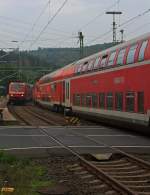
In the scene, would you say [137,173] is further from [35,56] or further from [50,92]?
[35,56]

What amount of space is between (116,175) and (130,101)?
9322 mm

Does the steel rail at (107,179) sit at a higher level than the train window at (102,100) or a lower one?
lower

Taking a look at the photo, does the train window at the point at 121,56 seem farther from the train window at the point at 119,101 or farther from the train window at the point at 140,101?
the train window at the point at 140,101

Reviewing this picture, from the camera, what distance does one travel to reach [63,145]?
702 inches

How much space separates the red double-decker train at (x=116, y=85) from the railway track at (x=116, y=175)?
4909mm

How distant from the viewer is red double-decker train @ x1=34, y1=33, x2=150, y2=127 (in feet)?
63.3

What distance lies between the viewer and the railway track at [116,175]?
384 inches

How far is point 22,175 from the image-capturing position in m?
11.5

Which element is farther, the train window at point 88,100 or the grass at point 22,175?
the train window at point 88,100

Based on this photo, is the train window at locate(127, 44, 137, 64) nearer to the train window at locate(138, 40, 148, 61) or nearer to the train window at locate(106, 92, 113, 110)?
the train window at locate(138, 40, 148, 61)

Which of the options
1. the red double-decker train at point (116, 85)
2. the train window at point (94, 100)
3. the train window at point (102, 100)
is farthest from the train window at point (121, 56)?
the train window at point (94, 100)

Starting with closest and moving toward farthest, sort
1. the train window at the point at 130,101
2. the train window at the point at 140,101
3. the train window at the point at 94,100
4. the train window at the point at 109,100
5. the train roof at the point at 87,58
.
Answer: the train window at the point at 140,101 → the train window at the point at 130,101 → the train roof at the point at 87,58 → the train window at the point at 109,100 → the train window at the point at 94,100

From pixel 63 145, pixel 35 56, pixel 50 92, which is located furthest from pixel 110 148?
pixel 35 56

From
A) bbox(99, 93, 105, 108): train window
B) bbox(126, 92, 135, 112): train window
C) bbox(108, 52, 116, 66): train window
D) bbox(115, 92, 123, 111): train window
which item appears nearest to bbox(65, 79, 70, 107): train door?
bbox(99, 93, 105, 108): train window
